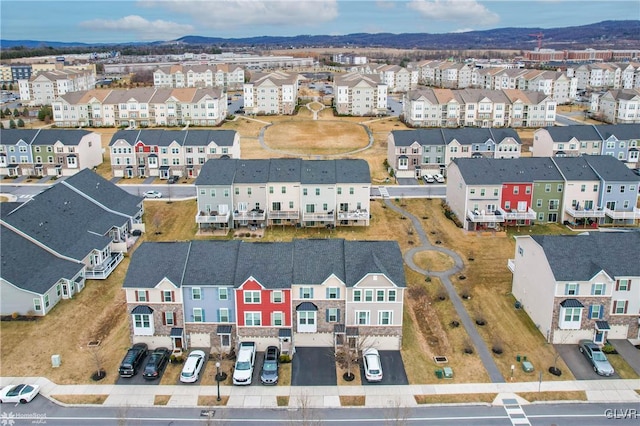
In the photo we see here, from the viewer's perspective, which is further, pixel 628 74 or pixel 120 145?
pixel 628 74

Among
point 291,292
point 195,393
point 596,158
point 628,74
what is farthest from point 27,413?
point 628,74

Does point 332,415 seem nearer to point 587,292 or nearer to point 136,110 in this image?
point 587,292

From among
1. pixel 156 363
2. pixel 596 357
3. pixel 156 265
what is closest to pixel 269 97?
pixel 156 265

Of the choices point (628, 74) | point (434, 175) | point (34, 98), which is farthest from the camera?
point (628, 74)

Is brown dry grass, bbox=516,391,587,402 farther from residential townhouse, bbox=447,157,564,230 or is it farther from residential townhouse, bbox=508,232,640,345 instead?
residential townhouse, bbox=447,157,564,230

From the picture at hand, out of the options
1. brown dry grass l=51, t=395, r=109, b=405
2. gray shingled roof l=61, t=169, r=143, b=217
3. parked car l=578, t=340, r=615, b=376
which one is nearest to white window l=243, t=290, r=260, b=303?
brown dry grass l=51, t=395, r=109, b=405

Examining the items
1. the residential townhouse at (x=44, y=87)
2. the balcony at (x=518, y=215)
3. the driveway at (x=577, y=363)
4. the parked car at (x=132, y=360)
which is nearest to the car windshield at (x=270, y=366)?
the parked car at (x=132, y=360)

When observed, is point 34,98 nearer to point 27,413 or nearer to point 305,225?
point 305,225
